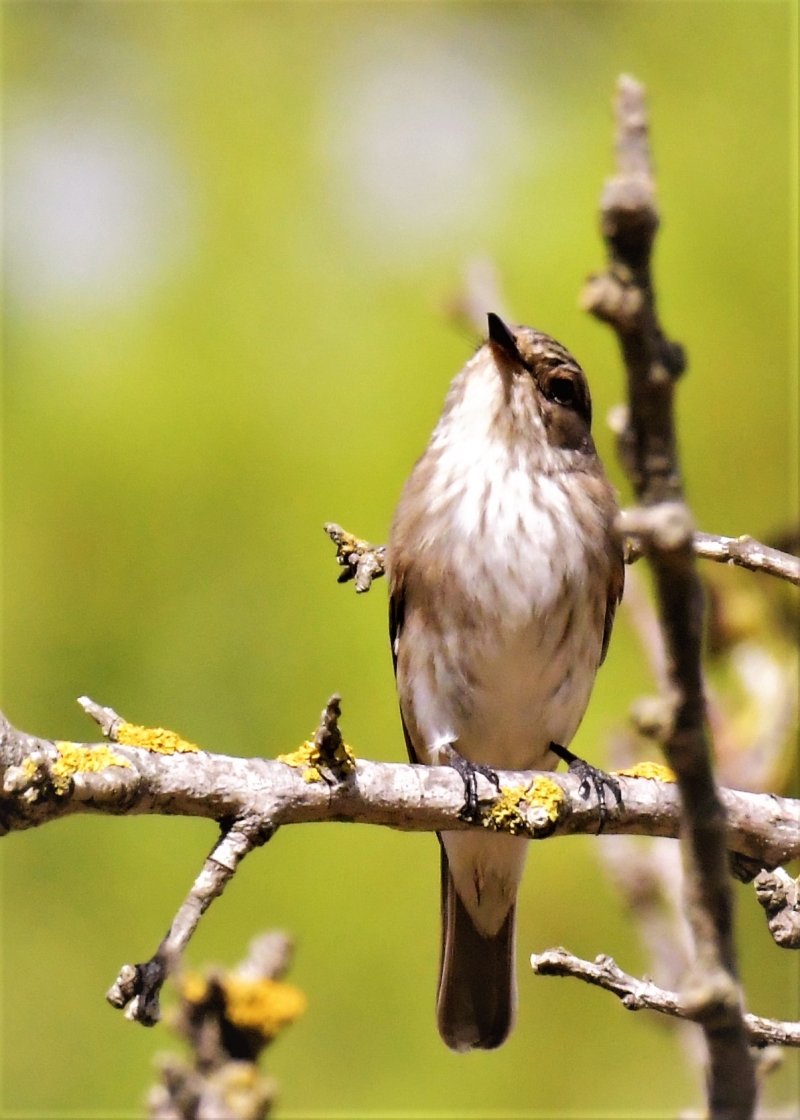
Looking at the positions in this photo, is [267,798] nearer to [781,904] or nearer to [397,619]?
[781,904]

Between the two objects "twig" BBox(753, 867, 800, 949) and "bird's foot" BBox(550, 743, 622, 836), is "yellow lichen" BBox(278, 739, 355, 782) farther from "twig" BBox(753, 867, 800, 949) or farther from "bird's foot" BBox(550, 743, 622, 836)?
"twig" BBox(753, 867, 800, 949)

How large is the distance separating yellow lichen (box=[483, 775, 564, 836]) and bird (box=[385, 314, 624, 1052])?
72 centimetres

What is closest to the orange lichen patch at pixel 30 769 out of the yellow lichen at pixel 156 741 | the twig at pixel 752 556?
the yellow lichen at pixel 156 741

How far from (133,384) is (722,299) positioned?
9.60 feet

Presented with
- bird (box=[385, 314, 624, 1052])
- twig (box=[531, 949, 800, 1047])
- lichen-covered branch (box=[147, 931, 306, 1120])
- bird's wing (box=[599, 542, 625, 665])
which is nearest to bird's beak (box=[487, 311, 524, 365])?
bird (box=[385, 314, 624, 1052])

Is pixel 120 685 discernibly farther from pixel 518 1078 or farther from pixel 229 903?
pixel 518 1078

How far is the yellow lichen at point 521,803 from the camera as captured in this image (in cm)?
318

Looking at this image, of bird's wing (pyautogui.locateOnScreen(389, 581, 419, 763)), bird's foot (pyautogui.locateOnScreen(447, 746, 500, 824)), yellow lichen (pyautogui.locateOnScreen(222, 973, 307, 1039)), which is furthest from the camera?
bird's wing (pyautogui.locateOnScreen(389, 581, 419, 763))

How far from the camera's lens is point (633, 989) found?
2656mm

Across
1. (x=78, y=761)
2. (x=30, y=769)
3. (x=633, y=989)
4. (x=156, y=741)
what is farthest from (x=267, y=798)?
(x=633, y=989)

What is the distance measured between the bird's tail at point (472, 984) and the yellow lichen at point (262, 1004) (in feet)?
4.55

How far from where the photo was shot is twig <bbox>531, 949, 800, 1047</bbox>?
2.62 meters

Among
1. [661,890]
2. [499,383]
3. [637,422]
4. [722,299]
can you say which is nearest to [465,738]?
[661,890]

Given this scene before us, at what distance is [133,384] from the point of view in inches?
292
